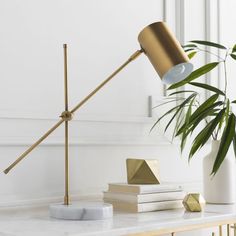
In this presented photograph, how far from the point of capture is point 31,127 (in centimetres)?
174

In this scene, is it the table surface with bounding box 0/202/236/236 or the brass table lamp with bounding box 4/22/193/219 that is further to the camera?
the brass table lamp with bounding box 4/22/193/219

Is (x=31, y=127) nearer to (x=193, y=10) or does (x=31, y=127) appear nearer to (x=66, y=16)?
(x=66, y=16)

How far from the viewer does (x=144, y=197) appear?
1.62 metres

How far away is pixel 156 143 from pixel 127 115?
6.7 inches

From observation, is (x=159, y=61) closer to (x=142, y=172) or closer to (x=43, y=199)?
(x=142, y=172)

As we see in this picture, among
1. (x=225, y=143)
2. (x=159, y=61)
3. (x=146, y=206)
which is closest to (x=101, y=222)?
(x=146, y=206)

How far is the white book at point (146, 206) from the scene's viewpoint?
1.60m

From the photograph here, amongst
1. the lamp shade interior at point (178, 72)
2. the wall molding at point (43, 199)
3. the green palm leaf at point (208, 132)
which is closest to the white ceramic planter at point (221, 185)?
the green palm leaf at point (208, 132)

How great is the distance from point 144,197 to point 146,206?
0.03 m

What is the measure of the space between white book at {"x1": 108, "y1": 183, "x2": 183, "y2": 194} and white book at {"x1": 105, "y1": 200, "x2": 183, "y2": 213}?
0.03 m

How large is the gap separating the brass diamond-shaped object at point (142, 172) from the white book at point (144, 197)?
53 mm

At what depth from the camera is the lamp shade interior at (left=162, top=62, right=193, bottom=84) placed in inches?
55.2

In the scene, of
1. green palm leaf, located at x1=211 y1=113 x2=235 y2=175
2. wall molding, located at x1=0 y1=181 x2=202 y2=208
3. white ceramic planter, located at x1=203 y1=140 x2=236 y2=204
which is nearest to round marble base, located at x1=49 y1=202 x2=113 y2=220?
wall molding, located at x1=0 y1=181 x2=202 y2=208

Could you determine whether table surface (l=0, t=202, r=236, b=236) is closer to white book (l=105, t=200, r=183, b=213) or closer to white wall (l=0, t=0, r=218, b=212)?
white book (l=105, t=200, r=183, b=213)
